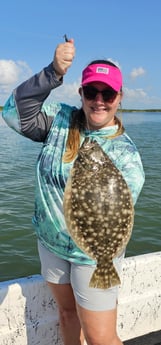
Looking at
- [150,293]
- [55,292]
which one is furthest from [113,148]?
[150,293]

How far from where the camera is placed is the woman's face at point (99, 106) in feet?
9.57

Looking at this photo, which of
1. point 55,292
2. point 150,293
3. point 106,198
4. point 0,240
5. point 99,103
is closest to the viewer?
point 106,198

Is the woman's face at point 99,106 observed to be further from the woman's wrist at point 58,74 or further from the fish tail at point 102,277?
the fish tail at point 102,277

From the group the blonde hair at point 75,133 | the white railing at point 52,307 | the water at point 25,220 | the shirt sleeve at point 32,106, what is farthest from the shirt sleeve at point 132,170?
the water at point 25,220

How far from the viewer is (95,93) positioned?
115 inches

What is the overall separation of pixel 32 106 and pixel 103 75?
0.61 metres

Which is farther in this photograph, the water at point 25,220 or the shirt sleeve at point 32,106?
the water at point 25,220

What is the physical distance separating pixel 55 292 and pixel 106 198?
124 centimetres

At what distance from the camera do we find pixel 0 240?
28.2 ft

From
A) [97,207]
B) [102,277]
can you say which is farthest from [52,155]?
[102,277]

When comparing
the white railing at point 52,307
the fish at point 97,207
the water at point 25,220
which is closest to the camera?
the fish at point 97,207

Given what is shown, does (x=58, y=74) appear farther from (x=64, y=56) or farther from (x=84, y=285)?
(x=84, y=285)

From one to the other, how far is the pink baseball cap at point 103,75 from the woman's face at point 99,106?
0.04 m

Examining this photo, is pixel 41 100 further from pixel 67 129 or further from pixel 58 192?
pixel 58 192
